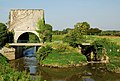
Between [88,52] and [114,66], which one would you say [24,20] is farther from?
[114,66]

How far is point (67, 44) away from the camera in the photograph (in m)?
36.0

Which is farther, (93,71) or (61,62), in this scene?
(61,62)

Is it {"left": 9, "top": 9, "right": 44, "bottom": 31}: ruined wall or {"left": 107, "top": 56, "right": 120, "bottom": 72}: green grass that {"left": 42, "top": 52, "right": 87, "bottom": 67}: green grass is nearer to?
{"left": 107, "top": 56, "right": 120, "bottom": 72}: green grass

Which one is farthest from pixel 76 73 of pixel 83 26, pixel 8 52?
pixel 83 26

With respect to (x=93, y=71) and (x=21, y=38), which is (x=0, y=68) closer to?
(x=93, y=71)

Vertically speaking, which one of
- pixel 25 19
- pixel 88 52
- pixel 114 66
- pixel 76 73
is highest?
pixel 25 19

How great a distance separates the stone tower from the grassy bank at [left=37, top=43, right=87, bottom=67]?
23.6 feet

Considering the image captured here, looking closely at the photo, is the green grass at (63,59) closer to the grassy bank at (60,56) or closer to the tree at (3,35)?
the grassy bank at (60,56)

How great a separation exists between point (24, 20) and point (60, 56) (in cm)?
1171

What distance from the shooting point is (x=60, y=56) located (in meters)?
33.2

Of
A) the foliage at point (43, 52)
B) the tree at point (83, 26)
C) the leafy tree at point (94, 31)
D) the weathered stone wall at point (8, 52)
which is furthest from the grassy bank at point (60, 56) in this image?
the leafy tree at point (94, 31)

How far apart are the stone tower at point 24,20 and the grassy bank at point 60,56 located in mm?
7189

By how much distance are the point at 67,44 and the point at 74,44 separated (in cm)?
112

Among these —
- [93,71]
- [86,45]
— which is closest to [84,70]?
[93,71]
